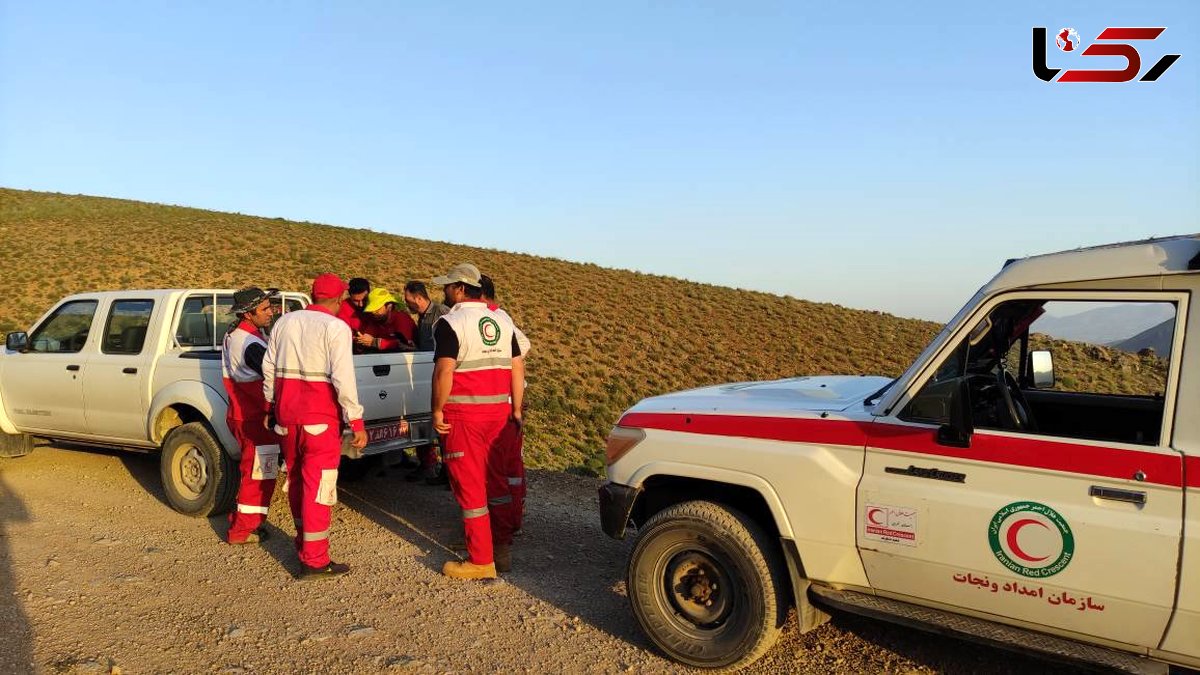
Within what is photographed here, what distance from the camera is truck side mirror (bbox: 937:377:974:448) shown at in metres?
3.14

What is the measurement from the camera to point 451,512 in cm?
673

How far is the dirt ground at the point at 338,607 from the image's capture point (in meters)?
4.04

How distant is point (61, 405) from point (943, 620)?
766 cm

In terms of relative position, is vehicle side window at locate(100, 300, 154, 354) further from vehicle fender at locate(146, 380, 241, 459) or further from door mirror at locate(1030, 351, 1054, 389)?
door mirror at locate(1030, 351, 1054, 389)

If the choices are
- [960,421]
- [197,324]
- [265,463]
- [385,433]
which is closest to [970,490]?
[960,421]

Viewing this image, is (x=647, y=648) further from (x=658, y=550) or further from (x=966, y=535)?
(x=966, y=535)

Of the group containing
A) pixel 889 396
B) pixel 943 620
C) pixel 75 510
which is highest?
pixel 889 396

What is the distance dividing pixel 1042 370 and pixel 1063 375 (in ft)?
1.49

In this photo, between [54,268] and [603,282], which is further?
[603,282]

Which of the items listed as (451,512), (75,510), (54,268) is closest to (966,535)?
(451,512)

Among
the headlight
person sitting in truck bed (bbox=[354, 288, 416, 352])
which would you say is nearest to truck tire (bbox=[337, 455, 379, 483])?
person sitting in truck bed (bbox=[354, 288, 416, 352])

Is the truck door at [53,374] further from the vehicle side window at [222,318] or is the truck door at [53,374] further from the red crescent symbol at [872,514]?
the red crescent symbol at [872,514]

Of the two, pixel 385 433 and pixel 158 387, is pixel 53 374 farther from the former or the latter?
pixel 385 433

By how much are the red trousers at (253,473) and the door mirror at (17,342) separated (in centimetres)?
330
